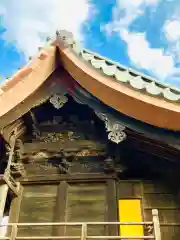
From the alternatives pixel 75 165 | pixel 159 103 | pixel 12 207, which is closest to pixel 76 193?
pixel 75 165

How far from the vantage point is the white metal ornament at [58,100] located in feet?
21.5

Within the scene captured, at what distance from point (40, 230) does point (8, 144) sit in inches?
60.2

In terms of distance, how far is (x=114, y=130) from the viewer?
232 inches

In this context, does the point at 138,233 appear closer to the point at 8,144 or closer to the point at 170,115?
the point at 170,115

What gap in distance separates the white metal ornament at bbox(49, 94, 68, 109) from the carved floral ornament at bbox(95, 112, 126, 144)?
930 millimetres

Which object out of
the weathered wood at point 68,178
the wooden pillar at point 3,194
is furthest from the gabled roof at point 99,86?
the weathered wood at point 68,178

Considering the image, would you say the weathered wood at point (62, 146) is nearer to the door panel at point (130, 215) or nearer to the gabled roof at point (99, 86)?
the gabled roof at point (99, 86)

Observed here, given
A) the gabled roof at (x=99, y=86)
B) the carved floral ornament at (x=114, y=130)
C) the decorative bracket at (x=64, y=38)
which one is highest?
the decorative bracket at (x=64, y=38)

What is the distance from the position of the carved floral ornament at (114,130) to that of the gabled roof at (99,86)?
0.83ft

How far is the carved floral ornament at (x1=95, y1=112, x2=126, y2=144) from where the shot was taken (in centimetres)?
580

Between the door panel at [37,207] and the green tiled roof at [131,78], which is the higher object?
the green tiled roof at [131,78]

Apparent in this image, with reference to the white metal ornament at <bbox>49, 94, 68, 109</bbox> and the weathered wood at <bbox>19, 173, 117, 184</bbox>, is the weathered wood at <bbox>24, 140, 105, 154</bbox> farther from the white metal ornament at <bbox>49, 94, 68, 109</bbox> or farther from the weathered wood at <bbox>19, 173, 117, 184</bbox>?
the white metal ornament at <bbox>49, 94, 68, 109</bbox>

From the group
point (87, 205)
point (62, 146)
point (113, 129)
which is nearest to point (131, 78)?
point (113, 129)

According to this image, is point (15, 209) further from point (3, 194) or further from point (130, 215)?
point (130, 215)
